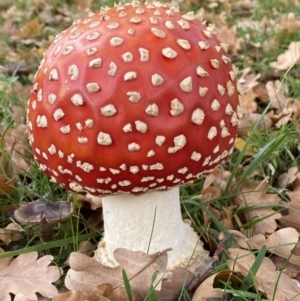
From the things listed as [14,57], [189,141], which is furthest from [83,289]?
[14,57]

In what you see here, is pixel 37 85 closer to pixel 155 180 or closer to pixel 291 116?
pixel 155 180

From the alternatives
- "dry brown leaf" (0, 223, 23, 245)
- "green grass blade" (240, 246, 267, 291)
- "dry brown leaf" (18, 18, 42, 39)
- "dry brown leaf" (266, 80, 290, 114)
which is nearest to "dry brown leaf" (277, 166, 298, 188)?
"dry brown leaf" (266, 80, 290, 114)

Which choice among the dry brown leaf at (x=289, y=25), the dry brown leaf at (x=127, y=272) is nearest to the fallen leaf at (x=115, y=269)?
the dry brown leaf at (x=127, y=272)

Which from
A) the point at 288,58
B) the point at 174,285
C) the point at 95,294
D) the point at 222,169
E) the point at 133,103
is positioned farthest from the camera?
the point at 288,58

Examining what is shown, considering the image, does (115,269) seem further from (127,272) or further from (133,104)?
(133,104)

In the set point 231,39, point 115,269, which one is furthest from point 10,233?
point 231,39

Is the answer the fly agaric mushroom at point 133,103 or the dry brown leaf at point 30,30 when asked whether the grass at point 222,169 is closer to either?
the fly agaric mushroom at point 133,103
